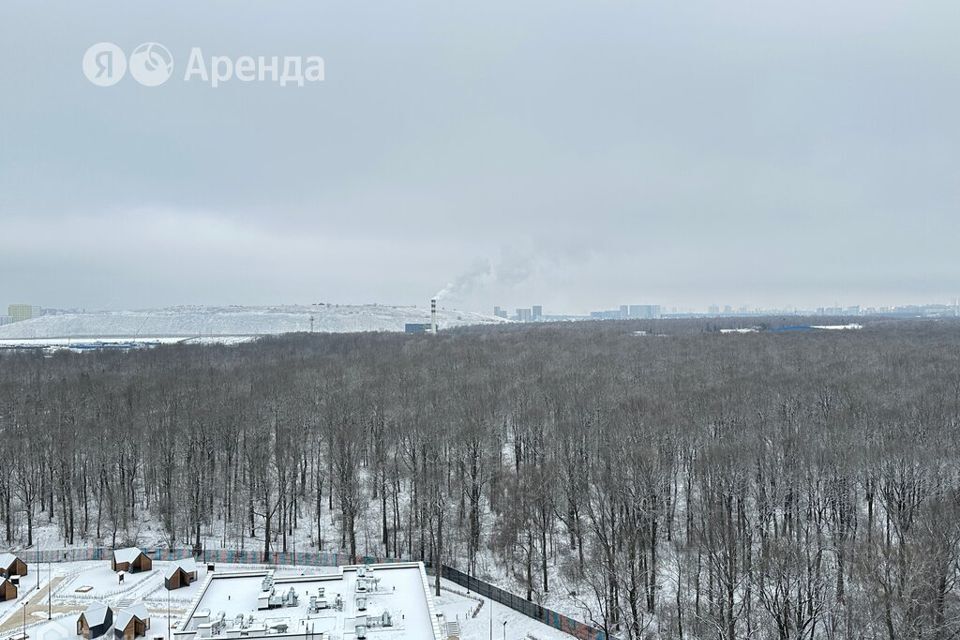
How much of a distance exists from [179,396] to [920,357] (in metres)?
78.3

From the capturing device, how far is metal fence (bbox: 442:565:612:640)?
31.3 meters

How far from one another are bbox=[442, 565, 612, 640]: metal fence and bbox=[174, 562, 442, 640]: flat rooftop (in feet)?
22.6

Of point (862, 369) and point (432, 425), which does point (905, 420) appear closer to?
point (862, 369)

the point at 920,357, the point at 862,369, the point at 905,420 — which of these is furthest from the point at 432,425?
the point at 920,357

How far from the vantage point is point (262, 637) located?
2298 cm

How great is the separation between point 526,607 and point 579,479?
320 inches

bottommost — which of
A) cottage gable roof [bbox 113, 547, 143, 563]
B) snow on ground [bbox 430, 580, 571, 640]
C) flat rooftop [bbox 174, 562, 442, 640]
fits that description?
snow on ground [bbox 430, 580, 571, 640]

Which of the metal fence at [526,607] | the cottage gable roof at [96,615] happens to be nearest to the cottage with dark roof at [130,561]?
the cottage gable roof at [96,615]

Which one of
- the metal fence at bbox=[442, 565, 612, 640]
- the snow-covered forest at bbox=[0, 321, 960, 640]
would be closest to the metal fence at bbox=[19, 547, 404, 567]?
the snow-covered forest at bbox=[0, 321, 960, 640]

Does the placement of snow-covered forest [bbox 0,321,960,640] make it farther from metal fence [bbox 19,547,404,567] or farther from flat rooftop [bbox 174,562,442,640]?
flat rooftop [bbox 174,562,442,640]

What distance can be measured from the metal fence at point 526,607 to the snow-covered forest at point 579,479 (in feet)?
4.26

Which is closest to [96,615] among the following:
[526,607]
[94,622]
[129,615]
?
[94,622]

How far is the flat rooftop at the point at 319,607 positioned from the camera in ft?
78.5

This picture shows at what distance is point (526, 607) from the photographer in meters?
33.9
